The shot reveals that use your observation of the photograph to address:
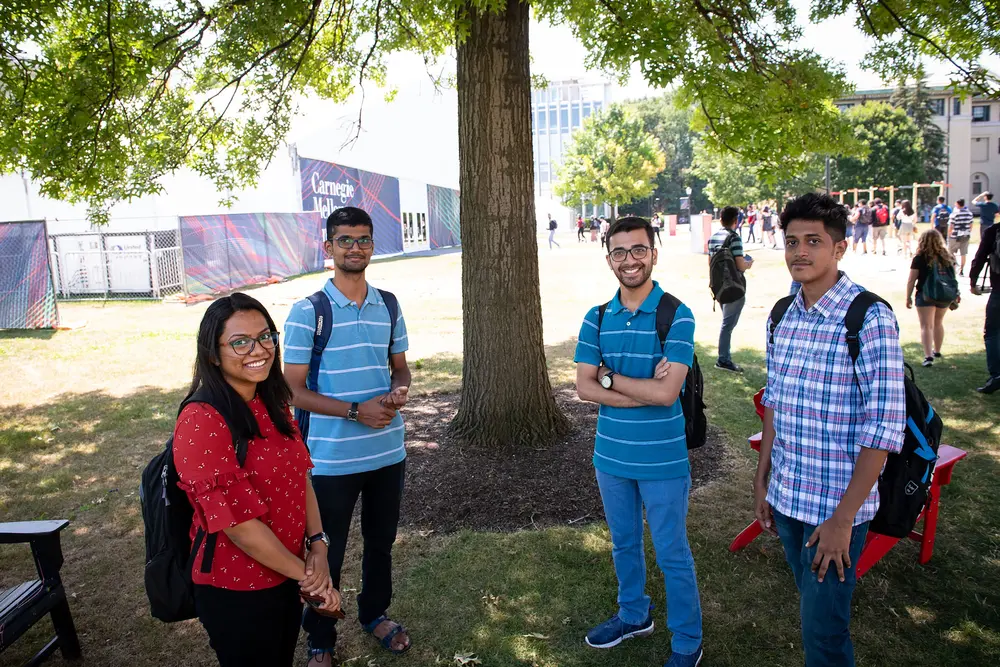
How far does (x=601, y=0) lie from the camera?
17.9 feet

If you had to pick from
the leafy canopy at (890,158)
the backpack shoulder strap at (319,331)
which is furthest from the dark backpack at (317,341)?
the leafy canopy at (890,158)

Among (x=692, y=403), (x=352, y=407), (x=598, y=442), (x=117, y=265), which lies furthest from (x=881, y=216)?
(x=352, y=407)

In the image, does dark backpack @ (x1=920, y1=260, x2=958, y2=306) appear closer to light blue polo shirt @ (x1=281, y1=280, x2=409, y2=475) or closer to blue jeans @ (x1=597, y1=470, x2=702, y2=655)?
blue jeans @ (x1=597, y1=470, x2=702, y2=655)

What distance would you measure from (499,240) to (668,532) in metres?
3.13

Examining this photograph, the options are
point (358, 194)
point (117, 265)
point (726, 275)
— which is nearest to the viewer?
point (726, 275)

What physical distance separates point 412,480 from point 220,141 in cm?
470

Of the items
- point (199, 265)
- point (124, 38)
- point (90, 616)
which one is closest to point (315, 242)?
point (199, 265)

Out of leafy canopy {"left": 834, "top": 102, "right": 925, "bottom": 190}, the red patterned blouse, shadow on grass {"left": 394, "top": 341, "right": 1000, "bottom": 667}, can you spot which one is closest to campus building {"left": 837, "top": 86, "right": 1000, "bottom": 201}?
leafy canopy {"left": 834, "top": 102, "right": 925, "bottom": 190}

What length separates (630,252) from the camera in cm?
301

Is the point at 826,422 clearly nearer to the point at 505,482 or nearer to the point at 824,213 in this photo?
the point at 824,213

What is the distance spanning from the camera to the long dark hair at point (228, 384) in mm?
2174

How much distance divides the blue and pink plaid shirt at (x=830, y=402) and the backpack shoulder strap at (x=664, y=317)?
0.50m

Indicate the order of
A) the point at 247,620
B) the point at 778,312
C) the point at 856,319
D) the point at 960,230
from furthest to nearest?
the point at 960,230
the point at 778,312
the point at 856,319
the point at 247,620

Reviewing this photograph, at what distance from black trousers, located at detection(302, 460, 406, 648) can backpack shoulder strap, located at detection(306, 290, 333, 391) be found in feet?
1.49
